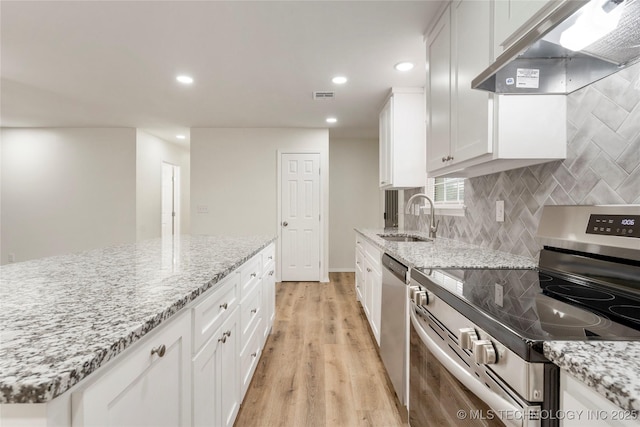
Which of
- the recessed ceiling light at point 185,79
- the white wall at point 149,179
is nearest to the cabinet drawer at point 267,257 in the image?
the recessed ceiling light at point 185,79

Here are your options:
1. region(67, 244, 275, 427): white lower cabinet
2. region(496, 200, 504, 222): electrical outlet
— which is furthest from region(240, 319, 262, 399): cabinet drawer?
region(496, 200, 504, 222): electrical outlet

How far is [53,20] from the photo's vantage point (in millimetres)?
2166

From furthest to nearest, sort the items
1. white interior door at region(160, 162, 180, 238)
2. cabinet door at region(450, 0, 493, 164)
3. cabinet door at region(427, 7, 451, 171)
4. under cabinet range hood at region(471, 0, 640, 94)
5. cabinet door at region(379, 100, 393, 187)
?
white interior door at region(160, 162, 180, 238) < cabinet door at region(379, 100, 393, 187) < cabinet door at region(427, 7, 451, 171) < cabinet door at region(450, 0, 493, 164) < under cabinet range hood at region(471, 0, 640, 94)

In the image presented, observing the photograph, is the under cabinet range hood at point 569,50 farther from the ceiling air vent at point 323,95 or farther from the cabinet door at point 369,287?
the ceiling air vent at point 323,95

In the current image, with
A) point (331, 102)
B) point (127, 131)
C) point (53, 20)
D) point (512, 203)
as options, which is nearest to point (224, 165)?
point (127, 131)

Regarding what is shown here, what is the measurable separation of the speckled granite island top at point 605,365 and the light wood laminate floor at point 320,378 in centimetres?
140

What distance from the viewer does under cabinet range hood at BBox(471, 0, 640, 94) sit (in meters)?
0.85

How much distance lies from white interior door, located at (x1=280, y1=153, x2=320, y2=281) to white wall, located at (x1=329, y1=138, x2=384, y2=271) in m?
0.85

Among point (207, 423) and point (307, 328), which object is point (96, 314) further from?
point (307, 328)

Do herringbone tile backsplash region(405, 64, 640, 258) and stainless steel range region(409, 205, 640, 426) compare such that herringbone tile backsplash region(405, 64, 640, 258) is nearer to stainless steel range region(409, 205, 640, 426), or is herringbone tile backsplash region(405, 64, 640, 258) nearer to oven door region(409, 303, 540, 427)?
stainless steel range region(409, 205, 640, 426)

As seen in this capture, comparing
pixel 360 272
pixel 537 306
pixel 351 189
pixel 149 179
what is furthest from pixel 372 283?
pixel 149 179

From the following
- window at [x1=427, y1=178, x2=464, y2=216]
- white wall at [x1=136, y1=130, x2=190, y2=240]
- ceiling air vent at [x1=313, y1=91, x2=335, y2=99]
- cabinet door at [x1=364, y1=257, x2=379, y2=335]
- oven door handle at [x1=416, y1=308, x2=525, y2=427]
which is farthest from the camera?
white wall at [x1=136, y1=130, x2=190, y2=240]

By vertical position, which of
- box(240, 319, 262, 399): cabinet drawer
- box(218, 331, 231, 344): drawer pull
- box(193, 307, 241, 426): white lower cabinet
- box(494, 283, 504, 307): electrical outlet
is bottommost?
box(240, 319, 262, 399): cabinet drawer

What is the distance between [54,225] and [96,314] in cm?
599
